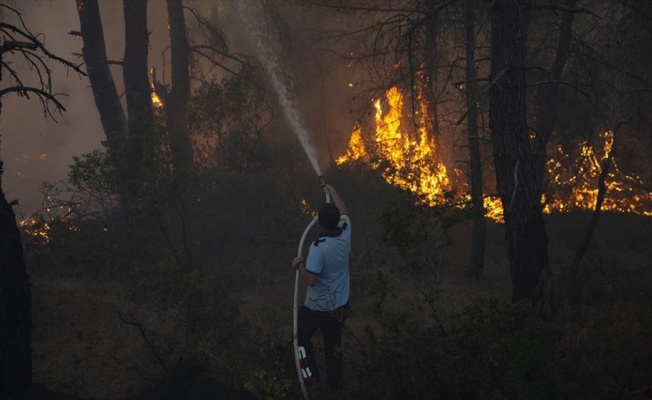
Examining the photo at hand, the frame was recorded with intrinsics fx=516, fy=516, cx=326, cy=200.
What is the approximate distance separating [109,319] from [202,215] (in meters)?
5.16

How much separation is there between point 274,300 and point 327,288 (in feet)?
13.9

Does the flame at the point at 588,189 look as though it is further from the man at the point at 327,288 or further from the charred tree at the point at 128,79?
the charred tree at the point at 128,79

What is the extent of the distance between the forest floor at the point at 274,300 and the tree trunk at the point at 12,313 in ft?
0.65

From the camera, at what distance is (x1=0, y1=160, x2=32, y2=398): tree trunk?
17.3 feet

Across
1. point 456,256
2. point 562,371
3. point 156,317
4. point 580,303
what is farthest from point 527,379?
point 456,256

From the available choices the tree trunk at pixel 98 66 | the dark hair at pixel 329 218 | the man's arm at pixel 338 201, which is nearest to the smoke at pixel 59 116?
the tree trunk at pixel 98 66

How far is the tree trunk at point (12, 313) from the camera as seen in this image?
527 cm

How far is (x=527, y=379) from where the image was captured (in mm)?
4270

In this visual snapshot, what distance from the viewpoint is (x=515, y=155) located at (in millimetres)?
6117

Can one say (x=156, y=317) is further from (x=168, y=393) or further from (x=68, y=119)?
(x=68, y=119)

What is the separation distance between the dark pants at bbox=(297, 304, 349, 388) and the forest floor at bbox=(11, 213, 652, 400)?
0.35m

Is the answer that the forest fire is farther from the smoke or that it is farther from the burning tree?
the burning tree

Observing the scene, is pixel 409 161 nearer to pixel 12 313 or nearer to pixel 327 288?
pixel 327 288

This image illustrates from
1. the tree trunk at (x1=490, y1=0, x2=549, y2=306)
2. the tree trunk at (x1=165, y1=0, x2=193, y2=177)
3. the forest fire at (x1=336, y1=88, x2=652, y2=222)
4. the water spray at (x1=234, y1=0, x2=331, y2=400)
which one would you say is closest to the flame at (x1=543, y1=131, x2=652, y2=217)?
the forest fire at (x1=336, y1=88, x2=652, y2=222)
